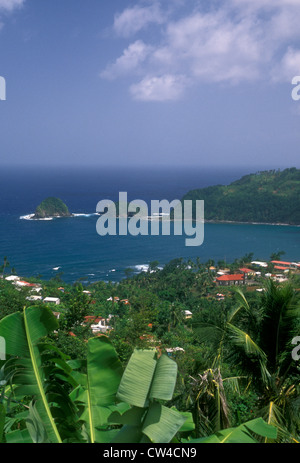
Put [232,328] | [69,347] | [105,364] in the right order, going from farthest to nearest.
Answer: [69,347] < [232,328] < [105,364]

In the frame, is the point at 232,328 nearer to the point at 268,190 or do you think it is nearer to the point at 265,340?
the point at 265,340

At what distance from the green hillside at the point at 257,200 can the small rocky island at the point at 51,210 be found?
49.6 ft

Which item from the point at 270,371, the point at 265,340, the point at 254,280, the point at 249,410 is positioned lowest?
the point at 254,280

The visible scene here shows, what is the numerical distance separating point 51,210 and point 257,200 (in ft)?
77.1

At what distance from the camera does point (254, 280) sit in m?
23.8

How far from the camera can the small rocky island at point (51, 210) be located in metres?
42.6

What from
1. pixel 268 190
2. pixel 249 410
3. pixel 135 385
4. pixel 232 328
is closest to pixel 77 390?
pixel 135 385

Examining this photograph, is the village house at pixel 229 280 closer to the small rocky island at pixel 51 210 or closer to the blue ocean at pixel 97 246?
the blue ocean at pixel 97 246

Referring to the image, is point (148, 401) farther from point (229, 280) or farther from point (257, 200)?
point (257, 200)

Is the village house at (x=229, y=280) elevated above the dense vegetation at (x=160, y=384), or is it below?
below

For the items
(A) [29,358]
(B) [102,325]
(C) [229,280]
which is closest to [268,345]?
(A) [29,358]

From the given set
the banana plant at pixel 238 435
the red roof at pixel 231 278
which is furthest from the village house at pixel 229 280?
the banana plant at pixel 238 435
